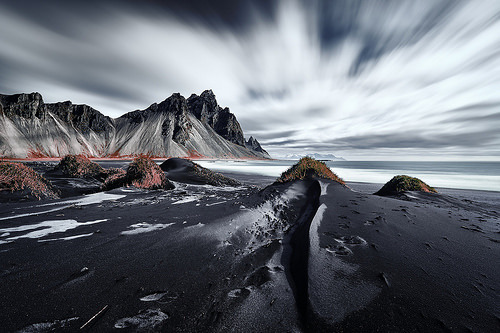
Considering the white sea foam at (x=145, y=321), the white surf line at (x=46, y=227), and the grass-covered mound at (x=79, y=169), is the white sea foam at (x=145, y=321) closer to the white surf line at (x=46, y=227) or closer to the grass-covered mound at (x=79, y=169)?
the white surf line at (x=46, y=227)

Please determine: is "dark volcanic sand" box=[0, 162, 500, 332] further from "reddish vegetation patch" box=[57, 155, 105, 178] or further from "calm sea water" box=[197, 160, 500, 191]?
"calm sea water" box=[197, 160, 500, 191]

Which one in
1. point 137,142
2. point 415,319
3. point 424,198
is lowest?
point 415,319

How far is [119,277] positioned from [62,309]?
0.49 metres

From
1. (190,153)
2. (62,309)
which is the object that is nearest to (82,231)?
(62,309)

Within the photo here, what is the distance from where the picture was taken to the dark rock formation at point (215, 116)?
5561 inches

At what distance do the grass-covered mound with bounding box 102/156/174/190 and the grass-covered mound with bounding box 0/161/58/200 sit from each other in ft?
6.72

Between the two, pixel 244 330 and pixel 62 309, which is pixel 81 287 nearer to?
pixel 62 309

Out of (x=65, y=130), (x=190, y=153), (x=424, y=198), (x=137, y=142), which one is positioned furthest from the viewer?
(x=190, y=153)

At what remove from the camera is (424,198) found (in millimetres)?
6383

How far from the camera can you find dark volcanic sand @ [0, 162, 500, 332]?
56.1 inches

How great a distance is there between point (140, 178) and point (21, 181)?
10.3 feet

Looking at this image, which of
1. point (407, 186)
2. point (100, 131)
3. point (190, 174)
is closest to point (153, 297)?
point (190, 174)

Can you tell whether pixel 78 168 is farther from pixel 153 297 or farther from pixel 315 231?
pixel 315 231

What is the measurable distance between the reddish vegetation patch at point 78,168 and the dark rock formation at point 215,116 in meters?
130
